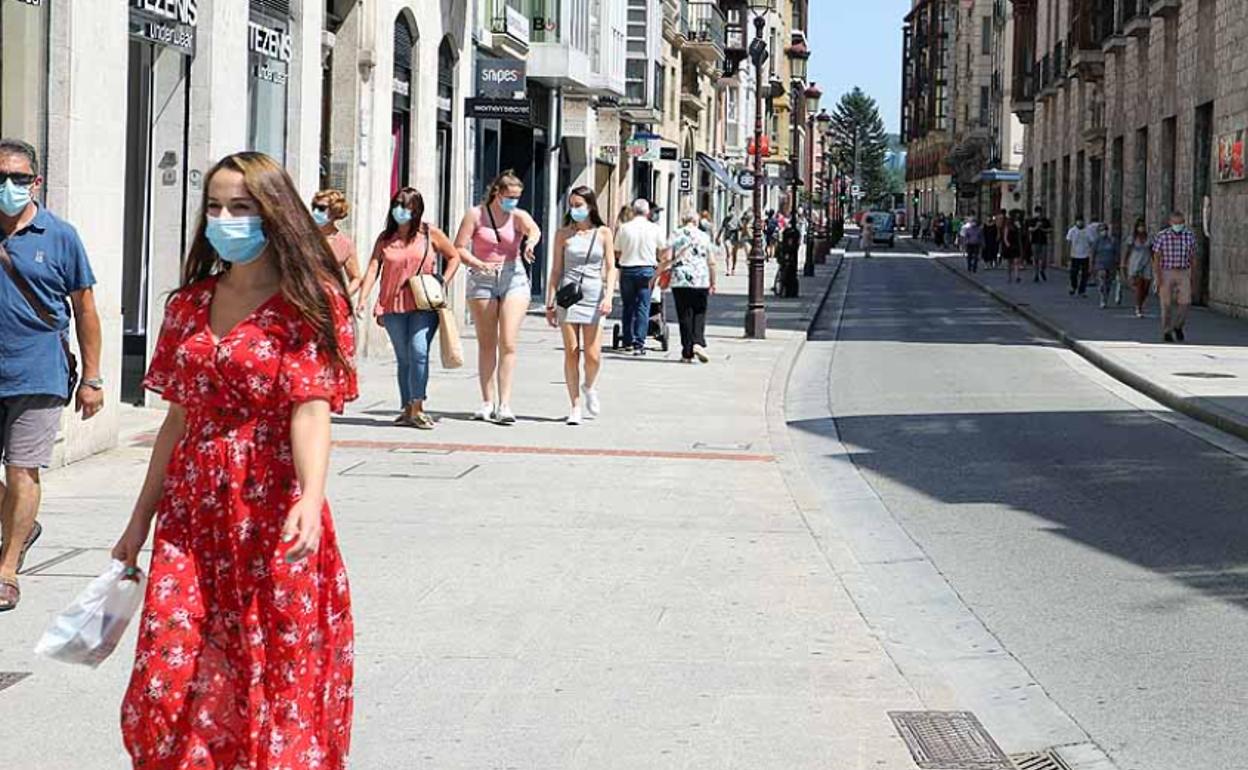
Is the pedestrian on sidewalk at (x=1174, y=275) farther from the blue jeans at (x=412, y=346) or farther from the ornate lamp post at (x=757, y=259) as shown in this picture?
the blue jeans at (x=412, y=346)

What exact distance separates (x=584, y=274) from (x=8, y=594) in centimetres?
859

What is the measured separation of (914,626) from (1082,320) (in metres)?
25.8

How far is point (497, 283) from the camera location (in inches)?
603

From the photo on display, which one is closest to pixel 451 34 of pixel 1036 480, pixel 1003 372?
pixel 1003 372

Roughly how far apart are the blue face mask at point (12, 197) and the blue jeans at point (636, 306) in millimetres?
14718

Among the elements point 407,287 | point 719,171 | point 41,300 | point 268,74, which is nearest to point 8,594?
point 41,300

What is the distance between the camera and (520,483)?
12109 millimetres

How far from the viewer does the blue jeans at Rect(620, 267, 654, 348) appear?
22453 millimetres

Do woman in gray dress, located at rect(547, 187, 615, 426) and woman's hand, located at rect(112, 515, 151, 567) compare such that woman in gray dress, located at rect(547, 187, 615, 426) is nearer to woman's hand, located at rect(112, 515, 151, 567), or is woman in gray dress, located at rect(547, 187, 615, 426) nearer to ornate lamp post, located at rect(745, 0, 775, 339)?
ornate lamp post, located at rect(745, 0, 775, 339)

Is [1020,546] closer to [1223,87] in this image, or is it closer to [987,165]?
[1223,87]

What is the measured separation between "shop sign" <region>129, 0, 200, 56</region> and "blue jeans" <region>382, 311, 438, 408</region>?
105 inches

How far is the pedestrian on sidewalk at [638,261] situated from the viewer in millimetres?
22330

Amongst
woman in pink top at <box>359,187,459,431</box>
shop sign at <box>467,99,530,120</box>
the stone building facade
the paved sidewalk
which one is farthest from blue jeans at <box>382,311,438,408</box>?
the stone building facade

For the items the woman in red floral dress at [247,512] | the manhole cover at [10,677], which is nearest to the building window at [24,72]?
the manhole cover at [10,677]
